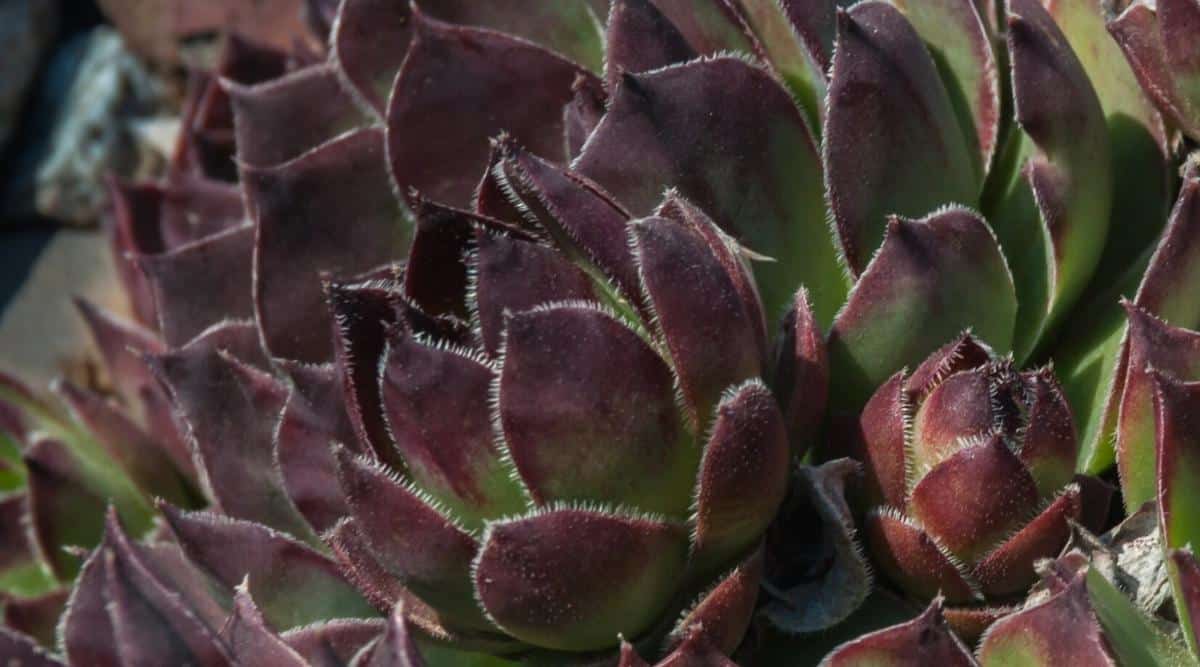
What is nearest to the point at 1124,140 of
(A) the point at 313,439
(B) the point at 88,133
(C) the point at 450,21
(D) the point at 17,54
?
(C) the point at 450,21

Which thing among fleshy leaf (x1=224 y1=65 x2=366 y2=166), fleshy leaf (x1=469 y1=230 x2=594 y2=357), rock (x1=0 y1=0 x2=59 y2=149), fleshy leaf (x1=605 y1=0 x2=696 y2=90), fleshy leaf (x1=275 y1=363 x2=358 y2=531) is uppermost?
rock (x1=0 y1=0 x2=59 y2=149)

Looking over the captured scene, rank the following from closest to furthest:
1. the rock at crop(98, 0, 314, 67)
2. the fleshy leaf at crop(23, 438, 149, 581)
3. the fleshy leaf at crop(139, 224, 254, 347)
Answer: the fleshy leaf at crop(139, 224, 254, 347) → the fleshy leaf at crop(23, 438, 149, 581) → the rock at crop(98, 0, 314, 67)

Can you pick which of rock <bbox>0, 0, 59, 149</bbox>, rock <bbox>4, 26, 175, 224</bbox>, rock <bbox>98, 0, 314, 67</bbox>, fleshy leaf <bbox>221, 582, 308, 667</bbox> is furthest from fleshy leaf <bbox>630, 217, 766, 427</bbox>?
rock <bbox>0, 0, 59, 149</bbox>

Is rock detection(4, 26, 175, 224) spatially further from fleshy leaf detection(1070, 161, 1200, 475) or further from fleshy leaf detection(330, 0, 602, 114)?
fleshy leaf detection(1070, 161, 1200, 475)

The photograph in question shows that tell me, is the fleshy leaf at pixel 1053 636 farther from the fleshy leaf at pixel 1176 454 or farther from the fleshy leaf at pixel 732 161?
the fleshy leaf at pixel 732 161

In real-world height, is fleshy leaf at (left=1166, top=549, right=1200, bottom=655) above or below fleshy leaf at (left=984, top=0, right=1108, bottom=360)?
below

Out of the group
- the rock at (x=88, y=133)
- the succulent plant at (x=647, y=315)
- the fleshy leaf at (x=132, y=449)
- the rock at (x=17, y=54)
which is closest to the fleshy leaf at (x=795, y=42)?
the succulent plant at (x=647, y=315)

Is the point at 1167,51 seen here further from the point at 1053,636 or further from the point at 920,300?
the point at 1053,636

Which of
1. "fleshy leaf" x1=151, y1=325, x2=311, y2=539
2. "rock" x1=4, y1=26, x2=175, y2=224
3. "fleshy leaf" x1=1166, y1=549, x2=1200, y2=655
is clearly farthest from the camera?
"rock" x1=4, y1=26, x2=175, y2=224
